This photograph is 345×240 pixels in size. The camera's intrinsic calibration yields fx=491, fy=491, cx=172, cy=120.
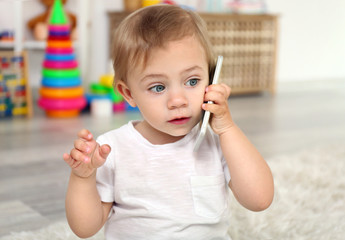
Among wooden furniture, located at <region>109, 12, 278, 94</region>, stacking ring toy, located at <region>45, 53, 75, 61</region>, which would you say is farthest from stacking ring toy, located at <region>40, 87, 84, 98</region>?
wooden furniture, located at <region>109, 12, 278, 94</region>

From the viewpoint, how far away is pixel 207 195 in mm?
808

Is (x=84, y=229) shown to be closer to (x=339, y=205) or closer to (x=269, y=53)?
(x=339, y=205)

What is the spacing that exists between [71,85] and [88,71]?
74 cm

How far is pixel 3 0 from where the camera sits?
2891mm

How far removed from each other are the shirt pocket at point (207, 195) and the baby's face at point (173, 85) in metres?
0.09

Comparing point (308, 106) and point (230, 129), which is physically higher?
point (230, 129)

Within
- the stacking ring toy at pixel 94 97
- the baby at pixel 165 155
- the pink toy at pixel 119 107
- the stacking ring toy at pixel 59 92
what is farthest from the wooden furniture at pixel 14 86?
the baby at pixel 165 155

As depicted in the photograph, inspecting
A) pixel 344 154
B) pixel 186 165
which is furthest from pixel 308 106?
pixel 186 165

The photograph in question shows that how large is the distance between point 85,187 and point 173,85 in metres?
0.21

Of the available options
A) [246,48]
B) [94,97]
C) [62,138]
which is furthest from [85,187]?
[246,48]

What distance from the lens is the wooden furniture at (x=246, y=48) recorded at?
3.32 metres

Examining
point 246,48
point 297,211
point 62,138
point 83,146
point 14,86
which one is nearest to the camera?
point 83,146

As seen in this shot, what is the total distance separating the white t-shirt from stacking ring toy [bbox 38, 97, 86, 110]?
1711 mm

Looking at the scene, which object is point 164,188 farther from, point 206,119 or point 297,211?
point 297,211
